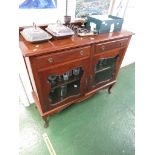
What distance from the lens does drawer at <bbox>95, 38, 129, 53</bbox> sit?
A: 4.21 ft

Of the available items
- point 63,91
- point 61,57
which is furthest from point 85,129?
point 61,57

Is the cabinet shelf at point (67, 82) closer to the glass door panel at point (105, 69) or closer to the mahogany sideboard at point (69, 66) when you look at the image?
the mahogany sideboard at point (69, 66)

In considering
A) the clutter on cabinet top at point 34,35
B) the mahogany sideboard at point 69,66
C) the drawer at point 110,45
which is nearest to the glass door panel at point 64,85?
the mahogany sideboard at point 69,66

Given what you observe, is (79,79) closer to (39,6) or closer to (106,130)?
(106,130)

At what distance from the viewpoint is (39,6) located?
49.1 inches

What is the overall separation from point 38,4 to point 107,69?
105cm

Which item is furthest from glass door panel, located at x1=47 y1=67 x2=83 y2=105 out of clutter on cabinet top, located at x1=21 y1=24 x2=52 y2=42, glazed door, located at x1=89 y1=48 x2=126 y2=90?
clutter on cabinet top, located at x1=21 y1=24 x2=52 y2=42

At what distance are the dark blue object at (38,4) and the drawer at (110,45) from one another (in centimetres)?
59

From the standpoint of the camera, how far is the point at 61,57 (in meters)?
1.07

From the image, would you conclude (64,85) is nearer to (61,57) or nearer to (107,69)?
(61,57)

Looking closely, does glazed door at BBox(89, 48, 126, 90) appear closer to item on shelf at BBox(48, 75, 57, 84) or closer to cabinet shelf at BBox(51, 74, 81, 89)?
cabinet shelf at BBox(51, 74, 81, 89)

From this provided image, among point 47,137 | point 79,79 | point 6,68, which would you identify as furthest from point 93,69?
point 6,68

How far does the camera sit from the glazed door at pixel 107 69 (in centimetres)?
152

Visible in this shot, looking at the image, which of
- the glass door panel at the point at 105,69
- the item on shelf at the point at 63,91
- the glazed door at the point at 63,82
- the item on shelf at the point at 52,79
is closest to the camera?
the glazed door at the point at 63,82
